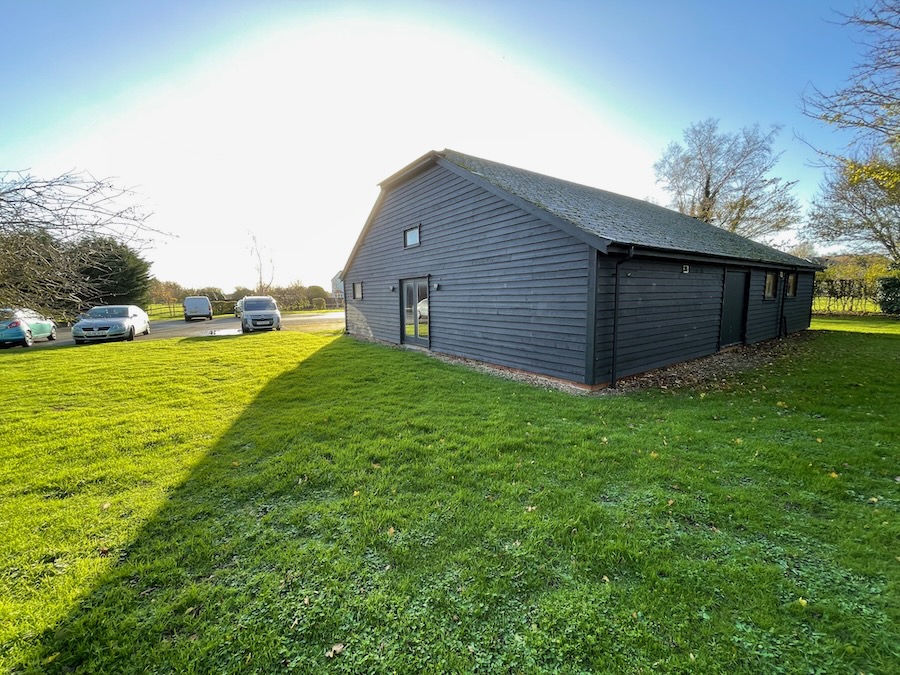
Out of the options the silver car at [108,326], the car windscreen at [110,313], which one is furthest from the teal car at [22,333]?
the car windscreen at [110,313]

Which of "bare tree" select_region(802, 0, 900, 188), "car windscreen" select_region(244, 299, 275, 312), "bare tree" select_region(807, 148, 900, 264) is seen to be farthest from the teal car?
"bare tree" select_region(807, 148, 900, 264)

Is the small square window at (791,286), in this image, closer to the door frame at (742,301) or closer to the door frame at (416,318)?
the door frame at (742,301)

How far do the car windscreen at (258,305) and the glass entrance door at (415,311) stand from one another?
10.2m

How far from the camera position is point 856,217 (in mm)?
19828

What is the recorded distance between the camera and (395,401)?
596 cm

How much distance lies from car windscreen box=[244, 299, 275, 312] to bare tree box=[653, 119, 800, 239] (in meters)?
28.2

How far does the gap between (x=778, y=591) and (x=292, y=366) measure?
918 cm

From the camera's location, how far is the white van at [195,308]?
2516 cm

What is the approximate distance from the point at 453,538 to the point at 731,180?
101 feet

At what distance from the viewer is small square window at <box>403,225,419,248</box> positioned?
11.3 meters

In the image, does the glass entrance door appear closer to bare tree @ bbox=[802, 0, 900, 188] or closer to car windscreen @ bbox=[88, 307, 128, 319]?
bare tree @ bbox=[802, 0, 900, 188]

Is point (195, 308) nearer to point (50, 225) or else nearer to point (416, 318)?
point (416, 318)

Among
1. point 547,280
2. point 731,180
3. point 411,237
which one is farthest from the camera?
point 731,180

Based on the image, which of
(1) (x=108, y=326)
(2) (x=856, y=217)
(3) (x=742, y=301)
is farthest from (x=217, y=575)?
(2) (x=856, y=217)
